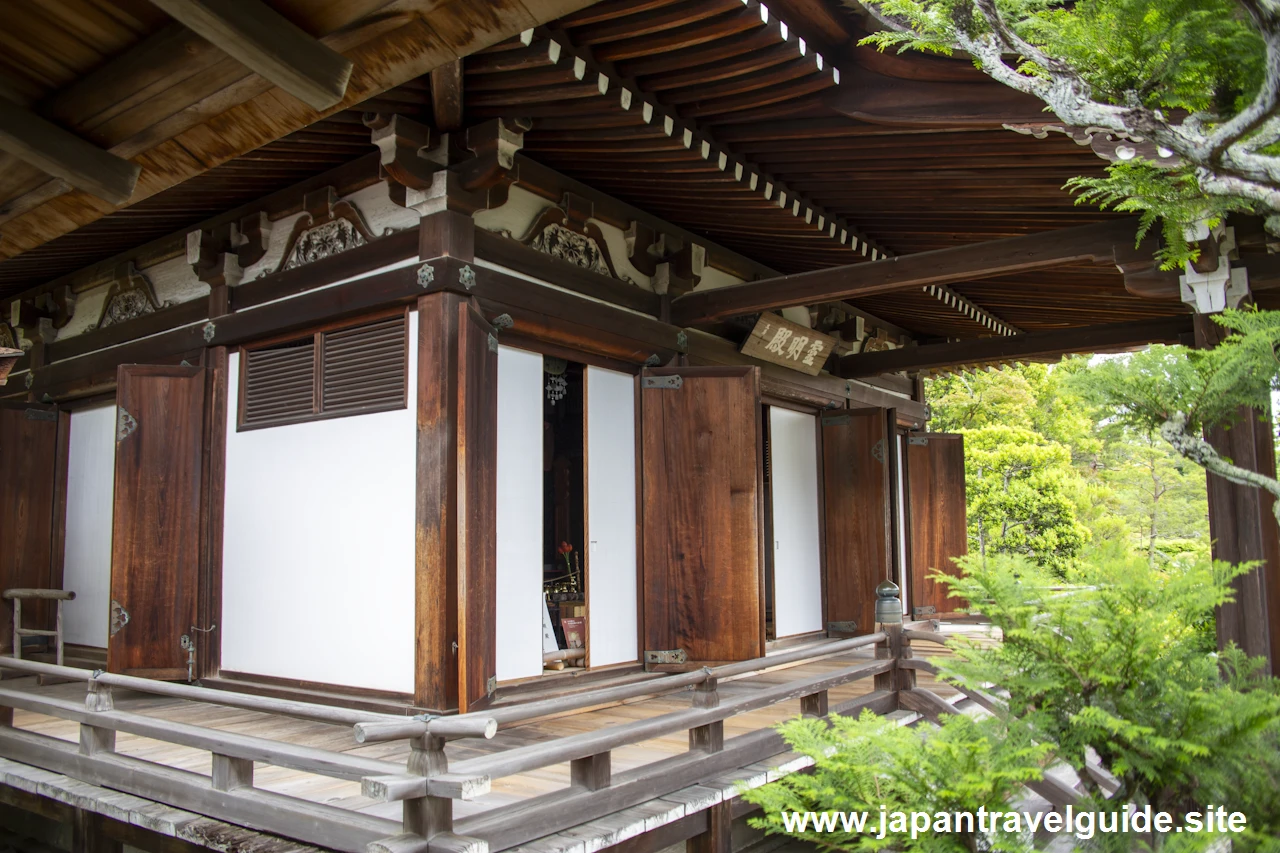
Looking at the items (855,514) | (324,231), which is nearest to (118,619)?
(324,231)

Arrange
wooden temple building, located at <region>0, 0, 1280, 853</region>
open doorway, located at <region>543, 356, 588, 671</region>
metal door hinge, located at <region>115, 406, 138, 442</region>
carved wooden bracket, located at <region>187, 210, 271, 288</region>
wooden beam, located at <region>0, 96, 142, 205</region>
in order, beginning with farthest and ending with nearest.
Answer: open doorway, located at <region>543, 356, 588, 671</region>, carved wooden bracket, located at <region>187, 210, 271, 288</region>, metal door hinge, located at <region>115, 406, 138, 442</region>, wooden temple building, located at <region>0, 0, 1280, 853</region>, wooden beam, located at <region>0, 96, 142, 205</region>

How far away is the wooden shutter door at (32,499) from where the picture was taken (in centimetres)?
659

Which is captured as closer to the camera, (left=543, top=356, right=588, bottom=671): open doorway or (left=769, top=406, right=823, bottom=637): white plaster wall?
(left=769, top=406, right=823, bottom=637): white plaster wall

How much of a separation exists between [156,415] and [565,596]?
3133 mm

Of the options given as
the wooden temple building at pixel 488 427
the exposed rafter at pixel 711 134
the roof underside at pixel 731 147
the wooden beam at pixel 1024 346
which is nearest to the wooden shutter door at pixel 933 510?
the wooden beam at pixel 1024 346

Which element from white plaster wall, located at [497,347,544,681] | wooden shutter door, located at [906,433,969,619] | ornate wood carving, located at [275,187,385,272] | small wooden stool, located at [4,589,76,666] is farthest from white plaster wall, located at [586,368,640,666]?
wooden shutter door, located at [906,433,969,619]

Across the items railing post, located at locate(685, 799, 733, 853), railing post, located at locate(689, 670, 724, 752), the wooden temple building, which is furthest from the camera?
railing post, located at locate(689, 670, 724, 752)

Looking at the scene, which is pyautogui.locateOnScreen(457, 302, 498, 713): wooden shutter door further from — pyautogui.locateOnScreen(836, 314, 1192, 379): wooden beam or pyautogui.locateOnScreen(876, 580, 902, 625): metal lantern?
pyautogui.locateOnScreen(836, 314, 1192, 379): wooden beam

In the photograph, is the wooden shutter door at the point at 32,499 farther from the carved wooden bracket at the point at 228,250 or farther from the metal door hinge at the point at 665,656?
the metal door hinge at the point at 665,656

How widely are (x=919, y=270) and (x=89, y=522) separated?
603 cm

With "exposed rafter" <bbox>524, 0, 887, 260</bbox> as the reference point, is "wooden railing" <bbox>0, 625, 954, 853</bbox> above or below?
below

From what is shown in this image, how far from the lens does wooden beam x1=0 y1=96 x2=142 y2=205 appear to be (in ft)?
→ 5.01

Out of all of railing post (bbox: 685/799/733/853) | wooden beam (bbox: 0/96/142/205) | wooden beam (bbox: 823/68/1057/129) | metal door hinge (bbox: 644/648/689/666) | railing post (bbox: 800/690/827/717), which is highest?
wooden beam (bbox: 823/68/1057/129)

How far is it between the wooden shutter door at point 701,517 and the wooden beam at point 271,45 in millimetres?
4223
